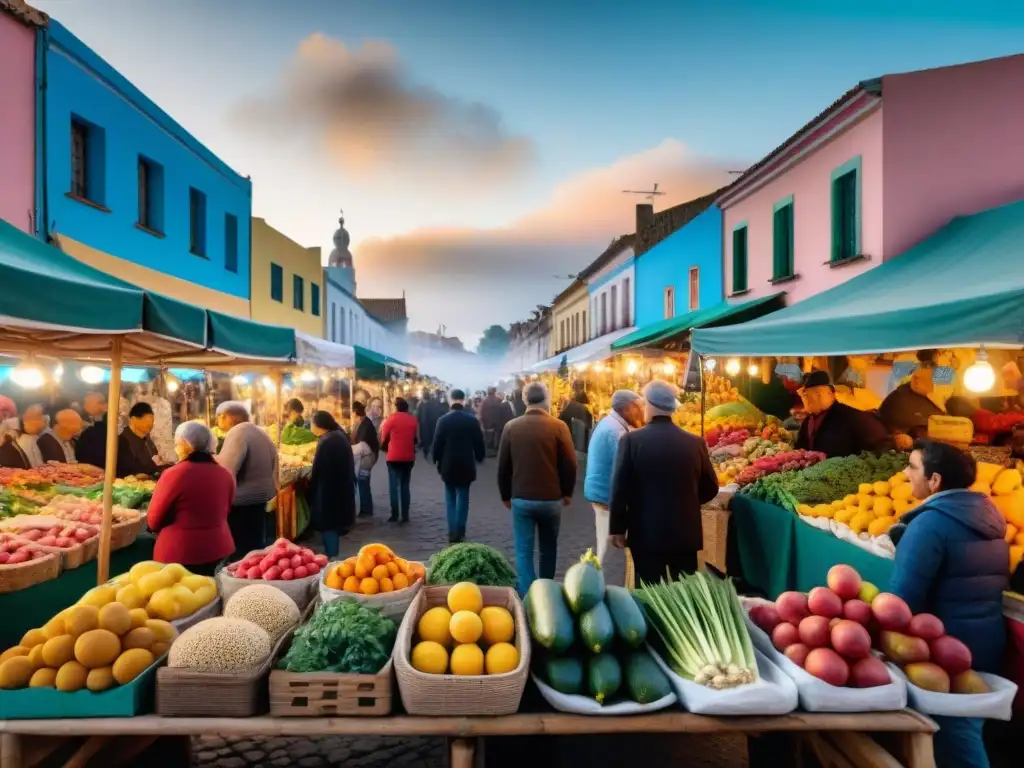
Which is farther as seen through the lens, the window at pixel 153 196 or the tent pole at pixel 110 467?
the window at pixel 153 196

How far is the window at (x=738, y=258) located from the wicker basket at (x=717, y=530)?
958cm

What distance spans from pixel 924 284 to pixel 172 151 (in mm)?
14111

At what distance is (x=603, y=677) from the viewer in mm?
2721

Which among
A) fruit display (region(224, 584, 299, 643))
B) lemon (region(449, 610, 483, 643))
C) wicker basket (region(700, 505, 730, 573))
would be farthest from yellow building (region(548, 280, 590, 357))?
lemon (region(449, 610, 483, 643))

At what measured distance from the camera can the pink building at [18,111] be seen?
29.5 feet

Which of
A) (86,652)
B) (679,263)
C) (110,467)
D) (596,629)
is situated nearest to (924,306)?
(596,629)

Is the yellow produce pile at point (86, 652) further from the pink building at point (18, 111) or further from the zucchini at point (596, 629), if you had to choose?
the pink building at point (18, 111)

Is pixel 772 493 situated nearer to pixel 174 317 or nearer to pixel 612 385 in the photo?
pixel 174 317

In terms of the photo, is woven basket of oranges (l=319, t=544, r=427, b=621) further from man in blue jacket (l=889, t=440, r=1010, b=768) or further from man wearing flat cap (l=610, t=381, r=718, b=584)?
man in blue jacket (l=889, t=440, r=1010, b=768)

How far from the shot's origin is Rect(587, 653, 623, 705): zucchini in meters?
2.70

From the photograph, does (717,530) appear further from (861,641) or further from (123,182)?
(123,182)

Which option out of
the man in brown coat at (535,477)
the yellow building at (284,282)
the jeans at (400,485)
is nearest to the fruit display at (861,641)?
the man in brown coat at (535,477)

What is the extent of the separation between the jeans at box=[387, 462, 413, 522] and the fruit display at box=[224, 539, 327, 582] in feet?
20.8

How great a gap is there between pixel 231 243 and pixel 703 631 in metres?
18.0
